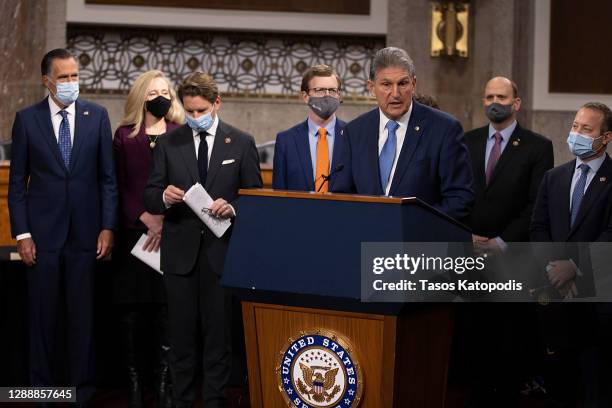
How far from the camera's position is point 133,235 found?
5.03 m

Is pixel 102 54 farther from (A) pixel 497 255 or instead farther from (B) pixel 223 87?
(A) pixel 497 255

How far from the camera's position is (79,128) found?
489 centimetres

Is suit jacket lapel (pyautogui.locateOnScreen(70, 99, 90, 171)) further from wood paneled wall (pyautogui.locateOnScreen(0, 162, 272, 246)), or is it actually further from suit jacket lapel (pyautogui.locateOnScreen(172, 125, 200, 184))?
wood paneled wall (pyautogui.locateOnScreen(0, 162, 272, 246))

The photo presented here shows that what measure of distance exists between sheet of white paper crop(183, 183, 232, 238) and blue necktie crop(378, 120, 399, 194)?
3.06ft

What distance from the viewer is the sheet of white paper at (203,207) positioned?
4.27 m

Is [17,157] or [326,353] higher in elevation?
[17,157]

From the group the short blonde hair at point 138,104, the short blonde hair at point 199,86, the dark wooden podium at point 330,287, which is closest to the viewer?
the dark wooden podium at point 330,287

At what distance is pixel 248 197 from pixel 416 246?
0.63m

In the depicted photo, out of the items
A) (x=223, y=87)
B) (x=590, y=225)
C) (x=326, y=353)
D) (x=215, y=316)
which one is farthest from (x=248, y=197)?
(x=223, y=87)

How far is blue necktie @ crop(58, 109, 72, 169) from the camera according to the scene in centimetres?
485

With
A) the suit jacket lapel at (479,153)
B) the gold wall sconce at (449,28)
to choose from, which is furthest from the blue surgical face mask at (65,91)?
the gold wall sconce at (449,28)

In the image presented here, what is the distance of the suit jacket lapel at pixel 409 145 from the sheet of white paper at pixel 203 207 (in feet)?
3.27

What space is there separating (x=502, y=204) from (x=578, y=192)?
694 mm

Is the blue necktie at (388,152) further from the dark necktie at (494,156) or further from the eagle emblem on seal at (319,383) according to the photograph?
the dark necktie at (494,156)
